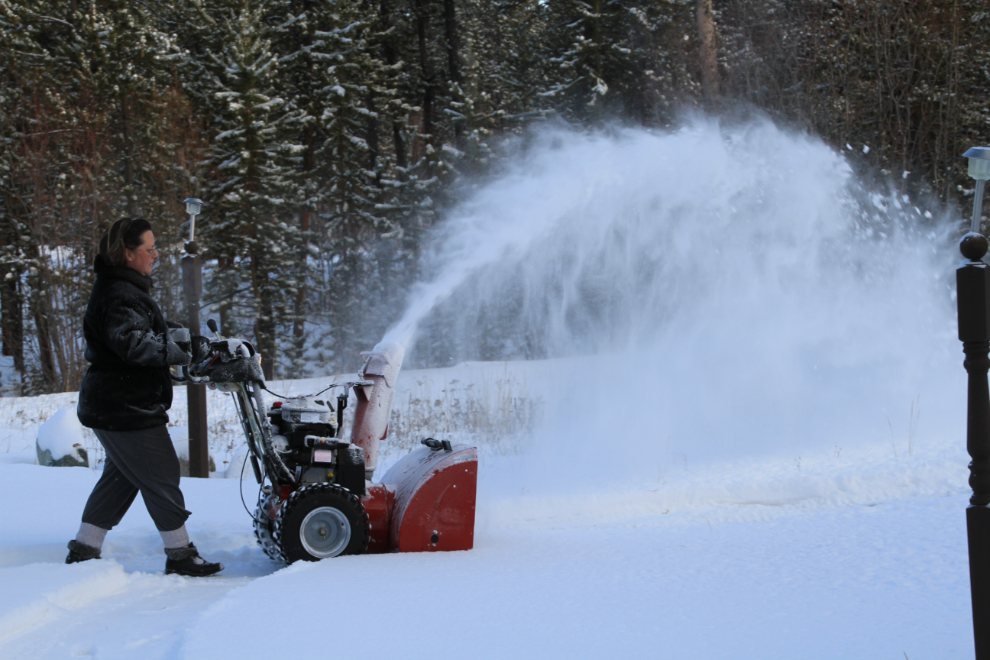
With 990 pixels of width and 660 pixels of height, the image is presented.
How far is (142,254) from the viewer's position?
3.81m

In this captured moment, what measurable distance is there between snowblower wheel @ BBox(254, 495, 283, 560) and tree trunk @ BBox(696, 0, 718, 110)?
1335 cm

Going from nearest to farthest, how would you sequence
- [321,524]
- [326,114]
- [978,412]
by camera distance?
[978,412]
[321,524]
[326,114]

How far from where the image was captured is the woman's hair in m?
3.72

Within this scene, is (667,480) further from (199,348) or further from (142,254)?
(142,254)

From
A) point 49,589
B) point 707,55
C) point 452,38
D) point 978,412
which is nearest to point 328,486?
point 49,589

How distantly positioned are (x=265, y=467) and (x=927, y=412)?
5.54 meters

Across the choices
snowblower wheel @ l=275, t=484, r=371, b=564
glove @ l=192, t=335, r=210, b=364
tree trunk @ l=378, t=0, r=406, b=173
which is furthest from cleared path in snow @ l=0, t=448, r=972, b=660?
tree trunk @ l=378, t=0, r=406, b=173

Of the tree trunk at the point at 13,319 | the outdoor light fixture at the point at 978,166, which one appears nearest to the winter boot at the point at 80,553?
the outdoor light fixture at the point at 978,166

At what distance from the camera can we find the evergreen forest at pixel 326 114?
48.4ft

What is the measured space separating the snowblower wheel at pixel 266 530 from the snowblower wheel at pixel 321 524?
0.44ft

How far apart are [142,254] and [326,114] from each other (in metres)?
17.0

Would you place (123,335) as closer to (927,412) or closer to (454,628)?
(454,628)

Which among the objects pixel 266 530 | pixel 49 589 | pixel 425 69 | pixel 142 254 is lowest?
pixel 49 589

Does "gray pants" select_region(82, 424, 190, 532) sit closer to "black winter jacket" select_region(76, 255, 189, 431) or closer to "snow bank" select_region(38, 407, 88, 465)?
"black winter jacket" select_region(76, 255, 189, 431)
